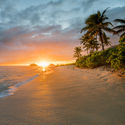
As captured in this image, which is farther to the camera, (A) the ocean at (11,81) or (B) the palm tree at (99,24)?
(B) the palm tree at (99,24)

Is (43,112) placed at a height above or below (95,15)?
below

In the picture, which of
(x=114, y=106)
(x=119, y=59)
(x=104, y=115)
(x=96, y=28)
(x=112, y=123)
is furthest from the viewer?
(x=96, y=28)

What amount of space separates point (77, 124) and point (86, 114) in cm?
29

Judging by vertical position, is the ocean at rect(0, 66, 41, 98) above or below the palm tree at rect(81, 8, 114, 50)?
below

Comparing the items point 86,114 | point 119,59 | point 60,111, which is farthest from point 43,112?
point 119,59

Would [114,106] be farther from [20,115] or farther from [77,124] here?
[20,115]

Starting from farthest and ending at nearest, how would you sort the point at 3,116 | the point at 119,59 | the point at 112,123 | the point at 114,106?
the point at 119,59 → the point at 114,106 → the point at 3,116 → the point at 112,123

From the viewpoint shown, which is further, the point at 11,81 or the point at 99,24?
the point at 99,24

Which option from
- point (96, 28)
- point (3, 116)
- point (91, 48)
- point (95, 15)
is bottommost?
point (3, 116)

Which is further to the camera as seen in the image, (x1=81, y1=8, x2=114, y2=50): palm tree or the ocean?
(x1=81, y1=8, x2=114, y2=50): palm tree

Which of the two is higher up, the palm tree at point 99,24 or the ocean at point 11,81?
the palm tree at point 99,24

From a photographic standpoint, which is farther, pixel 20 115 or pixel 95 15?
pixel 95 15

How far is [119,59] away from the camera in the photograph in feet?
12.1

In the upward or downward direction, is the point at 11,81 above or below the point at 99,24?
below
